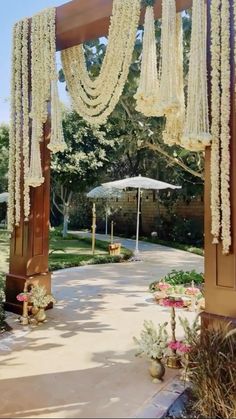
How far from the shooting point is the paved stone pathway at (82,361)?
2434mm

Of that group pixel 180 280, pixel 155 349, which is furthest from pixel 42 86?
pixel 180 280

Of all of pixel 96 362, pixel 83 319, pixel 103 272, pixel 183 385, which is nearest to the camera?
pixel 183 385

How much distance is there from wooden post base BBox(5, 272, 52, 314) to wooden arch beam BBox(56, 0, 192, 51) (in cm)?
276

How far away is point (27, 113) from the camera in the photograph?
4.35 m

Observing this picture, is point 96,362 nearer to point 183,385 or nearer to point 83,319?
point 183,385

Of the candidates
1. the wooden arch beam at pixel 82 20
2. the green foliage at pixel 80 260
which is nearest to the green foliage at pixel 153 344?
the wooden arch beam at pixel 82 20

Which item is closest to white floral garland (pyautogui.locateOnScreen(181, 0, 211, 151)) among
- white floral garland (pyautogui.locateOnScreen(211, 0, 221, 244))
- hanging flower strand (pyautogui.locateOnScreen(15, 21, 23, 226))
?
white floral garland (pyautogui.locateOnScreen(211, 0, 221, 244))

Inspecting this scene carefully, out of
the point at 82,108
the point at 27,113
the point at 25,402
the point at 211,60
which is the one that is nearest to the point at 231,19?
the point at 211,60

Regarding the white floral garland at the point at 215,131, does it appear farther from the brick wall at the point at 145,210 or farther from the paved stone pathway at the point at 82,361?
the brick wall at the point at 145,210

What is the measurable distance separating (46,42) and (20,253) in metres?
2.45

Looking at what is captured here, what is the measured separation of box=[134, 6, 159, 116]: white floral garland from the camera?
3.26m

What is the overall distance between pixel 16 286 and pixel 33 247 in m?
0.51

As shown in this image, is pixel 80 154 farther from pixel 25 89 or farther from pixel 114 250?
pixel 25 89

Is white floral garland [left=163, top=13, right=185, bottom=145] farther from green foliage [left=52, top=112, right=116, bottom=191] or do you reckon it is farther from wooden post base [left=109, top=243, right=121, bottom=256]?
green foliage [left=52, top=112, right=116, bottom=191]
